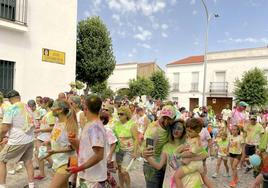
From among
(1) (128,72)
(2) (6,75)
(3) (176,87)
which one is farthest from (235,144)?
(1) (128,72)

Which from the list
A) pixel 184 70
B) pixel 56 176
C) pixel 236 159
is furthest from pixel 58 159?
pixel 184 70

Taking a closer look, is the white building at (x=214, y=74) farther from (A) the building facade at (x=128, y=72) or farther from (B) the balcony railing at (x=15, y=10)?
(B) the balcony railing at (x=15, y=10)

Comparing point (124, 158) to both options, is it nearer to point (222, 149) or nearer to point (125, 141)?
point (125, 141)

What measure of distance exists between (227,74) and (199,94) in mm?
3908

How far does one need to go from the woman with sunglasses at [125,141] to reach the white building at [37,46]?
7.84 metres

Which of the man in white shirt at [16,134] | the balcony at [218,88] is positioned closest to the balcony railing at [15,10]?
the man in white shirt at [16,134]

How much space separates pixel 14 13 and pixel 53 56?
7.79 feet

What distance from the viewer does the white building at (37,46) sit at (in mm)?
11336

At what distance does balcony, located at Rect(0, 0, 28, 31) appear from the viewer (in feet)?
36.6

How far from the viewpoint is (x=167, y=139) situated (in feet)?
11.8

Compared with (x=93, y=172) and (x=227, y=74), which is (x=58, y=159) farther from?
(x=227, y=74)

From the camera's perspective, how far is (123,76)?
44.3m

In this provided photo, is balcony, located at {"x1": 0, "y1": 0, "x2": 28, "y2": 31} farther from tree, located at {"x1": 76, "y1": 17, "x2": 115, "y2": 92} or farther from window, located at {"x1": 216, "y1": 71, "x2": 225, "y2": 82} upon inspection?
window, located at {"x1": 216, "y1": 71, "x2": 225, "y2": 82}

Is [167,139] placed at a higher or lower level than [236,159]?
higher
